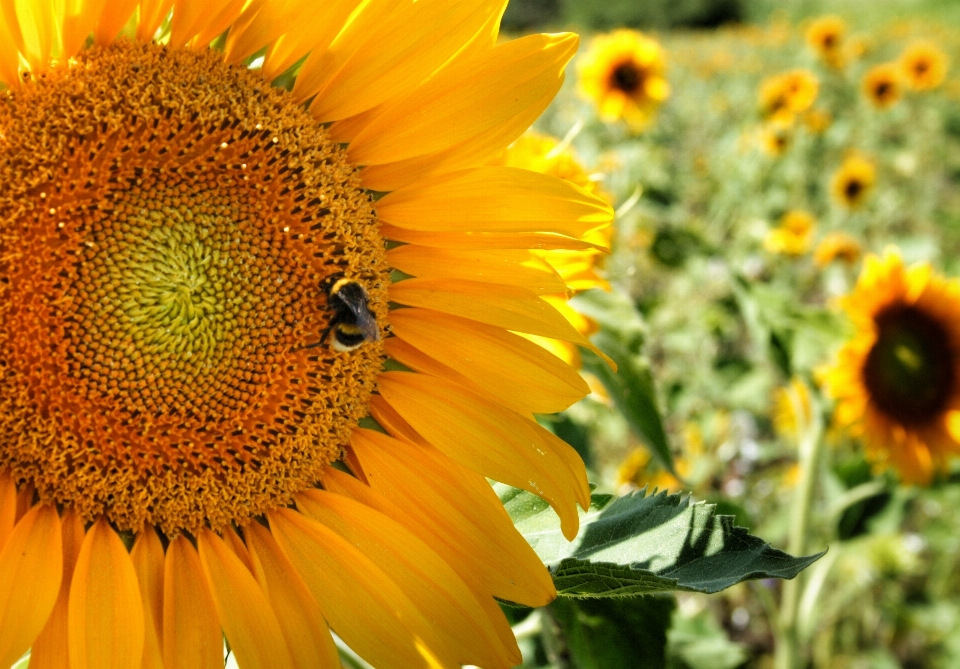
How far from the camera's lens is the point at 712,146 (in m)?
9.57

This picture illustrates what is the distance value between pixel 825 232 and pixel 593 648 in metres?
7.01

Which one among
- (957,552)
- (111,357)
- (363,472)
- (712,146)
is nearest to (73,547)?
(111,357)

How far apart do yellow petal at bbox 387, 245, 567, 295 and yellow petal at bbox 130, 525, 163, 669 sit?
58 centimetres

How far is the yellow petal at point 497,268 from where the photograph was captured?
1.37m

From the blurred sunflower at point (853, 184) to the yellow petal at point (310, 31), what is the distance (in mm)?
6185

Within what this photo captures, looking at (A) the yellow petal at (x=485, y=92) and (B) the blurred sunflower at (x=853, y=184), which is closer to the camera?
(A) the yellow petal at (x=485, y=92)

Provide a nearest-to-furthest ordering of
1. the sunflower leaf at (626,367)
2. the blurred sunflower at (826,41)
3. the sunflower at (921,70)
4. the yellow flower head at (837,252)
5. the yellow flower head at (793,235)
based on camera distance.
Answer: the sunflower leaf at (626,367)
the yellow flower head at (793,235)
the yellow flower head at (837,252)
the sunflower at (921,70)
the blurred sunflower at (826,41)

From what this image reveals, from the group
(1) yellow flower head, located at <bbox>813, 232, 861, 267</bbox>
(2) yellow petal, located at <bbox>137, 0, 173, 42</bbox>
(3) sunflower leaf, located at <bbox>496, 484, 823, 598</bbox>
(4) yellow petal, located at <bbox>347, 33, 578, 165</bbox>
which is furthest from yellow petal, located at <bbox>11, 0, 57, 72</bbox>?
(1) yellow flower head, located at <bbox>813, 232, 861, 267</bbox>

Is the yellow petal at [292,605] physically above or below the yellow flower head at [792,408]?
above

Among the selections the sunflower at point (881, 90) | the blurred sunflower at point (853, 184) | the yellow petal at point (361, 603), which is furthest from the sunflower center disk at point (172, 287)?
the sunflower at point (881, 90)

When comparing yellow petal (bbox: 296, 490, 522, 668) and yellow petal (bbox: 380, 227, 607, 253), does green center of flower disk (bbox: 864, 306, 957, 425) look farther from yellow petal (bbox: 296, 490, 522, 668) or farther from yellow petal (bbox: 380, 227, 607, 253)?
yellow petal (bbox: 296, 490, 522, 668)

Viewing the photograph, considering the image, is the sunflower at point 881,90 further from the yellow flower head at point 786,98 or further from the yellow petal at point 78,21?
the yellow petal at point 78,21

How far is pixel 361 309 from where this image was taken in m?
1.33

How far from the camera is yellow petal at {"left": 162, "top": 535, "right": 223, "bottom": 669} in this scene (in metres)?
1.21
